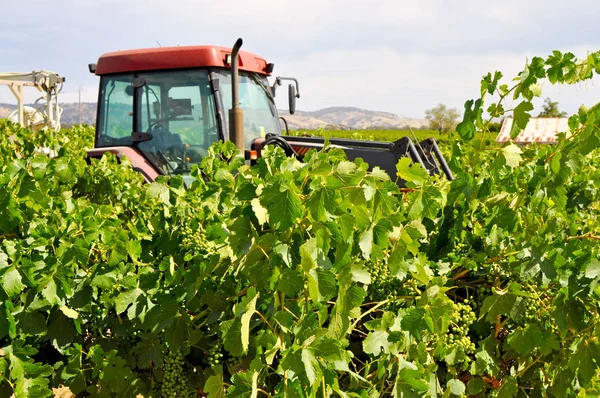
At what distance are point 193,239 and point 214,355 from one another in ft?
1.67

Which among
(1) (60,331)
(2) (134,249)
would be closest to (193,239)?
(2) (134,249)

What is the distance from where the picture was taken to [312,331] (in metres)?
2.05

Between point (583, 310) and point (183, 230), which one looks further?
point (183, 230)

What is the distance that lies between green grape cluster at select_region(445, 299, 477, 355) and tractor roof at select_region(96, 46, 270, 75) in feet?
18.6

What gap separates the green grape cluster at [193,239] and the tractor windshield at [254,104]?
4886 mm

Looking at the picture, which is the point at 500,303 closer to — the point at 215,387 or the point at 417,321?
the point at 417,321

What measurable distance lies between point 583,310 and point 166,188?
1.79 m

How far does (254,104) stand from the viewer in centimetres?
819

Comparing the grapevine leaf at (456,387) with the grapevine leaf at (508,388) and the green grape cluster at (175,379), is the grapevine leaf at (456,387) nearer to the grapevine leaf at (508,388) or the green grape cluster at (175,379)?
the grapevine leaf at (508,388)

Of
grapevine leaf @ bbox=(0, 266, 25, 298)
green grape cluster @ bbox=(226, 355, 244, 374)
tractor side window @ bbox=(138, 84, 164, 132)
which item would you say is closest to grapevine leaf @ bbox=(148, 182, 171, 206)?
grapevine leaf @ bbox=(0, 266, 25, 298)

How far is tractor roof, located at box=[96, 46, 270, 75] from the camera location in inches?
305

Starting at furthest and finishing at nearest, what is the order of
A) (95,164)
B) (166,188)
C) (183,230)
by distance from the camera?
1. (95,164)
2. (166,188)
3. (183,230)

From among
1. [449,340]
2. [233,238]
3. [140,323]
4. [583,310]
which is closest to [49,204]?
[140,323]

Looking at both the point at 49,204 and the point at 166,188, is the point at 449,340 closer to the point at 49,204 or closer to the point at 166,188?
the point at 166,188
